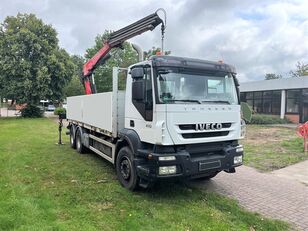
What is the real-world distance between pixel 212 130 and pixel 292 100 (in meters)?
24.0

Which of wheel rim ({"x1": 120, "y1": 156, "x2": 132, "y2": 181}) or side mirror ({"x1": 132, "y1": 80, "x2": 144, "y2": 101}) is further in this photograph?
wheel rim ({"x1": 120, "y1": 156, "x2": 132, "y2": 181})

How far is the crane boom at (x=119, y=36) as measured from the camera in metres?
8.42

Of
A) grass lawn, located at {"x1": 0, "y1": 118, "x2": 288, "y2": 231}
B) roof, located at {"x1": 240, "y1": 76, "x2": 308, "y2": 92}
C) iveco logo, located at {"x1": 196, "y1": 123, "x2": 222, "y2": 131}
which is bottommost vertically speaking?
grass lawn, located at {"x1": 0, "y1": 118, "x2": 288, "y2": 231}

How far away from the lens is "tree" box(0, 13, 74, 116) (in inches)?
1113

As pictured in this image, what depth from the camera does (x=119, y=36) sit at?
1058 centimetres

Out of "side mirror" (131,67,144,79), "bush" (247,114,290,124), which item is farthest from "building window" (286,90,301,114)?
"side mirror" (131,67,144,79)

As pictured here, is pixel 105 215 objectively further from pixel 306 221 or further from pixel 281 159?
Result: pixel 281 159

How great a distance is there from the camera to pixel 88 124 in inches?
373

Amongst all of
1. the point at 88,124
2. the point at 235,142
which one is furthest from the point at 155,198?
the point at 88,124

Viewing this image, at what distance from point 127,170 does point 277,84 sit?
80.7 ft

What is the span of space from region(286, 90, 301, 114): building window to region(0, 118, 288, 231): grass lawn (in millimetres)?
22922

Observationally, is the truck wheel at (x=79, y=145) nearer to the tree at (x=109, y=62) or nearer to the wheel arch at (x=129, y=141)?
the wheel arch at (x=129, y=141)

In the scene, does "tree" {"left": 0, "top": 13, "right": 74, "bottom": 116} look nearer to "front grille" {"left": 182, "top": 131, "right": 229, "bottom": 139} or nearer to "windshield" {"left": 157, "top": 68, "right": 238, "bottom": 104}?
"windshield" {"left": 157, "top": 68, "right": 238, "bottom": 104}

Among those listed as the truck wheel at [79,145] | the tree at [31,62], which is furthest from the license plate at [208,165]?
the tree at [31,62]
